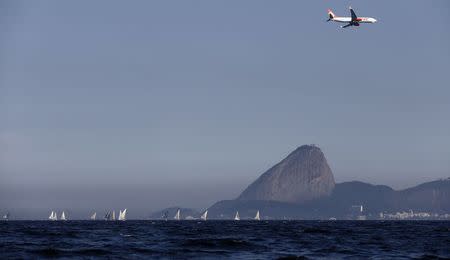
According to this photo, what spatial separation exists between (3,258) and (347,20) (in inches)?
4872

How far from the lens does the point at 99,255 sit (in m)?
86.6

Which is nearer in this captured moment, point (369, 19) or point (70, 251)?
point (70, 251)

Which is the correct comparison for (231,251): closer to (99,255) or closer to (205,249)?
(205,249)

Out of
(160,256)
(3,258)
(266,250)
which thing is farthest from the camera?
(266,250)

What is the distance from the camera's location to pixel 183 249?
3846 inches

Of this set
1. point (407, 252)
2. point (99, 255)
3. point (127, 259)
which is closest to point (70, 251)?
point (99, 255)

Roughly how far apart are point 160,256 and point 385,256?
26.1 metres

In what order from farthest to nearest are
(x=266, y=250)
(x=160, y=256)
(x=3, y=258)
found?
(x=266, y=250), (x=160, y=256), (x=3, y=258)

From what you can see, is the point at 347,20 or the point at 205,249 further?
the point at 347,20

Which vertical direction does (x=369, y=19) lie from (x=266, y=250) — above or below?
above

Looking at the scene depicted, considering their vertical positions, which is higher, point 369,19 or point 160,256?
point 369,19

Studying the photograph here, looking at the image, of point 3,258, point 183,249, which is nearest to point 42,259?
point 3,258

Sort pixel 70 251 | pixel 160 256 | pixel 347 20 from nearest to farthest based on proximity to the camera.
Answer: pixel 160 256, pixel 70 251, pixel 347 20

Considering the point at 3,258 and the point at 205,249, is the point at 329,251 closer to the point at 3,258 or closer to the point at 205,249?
the point at 205,249
